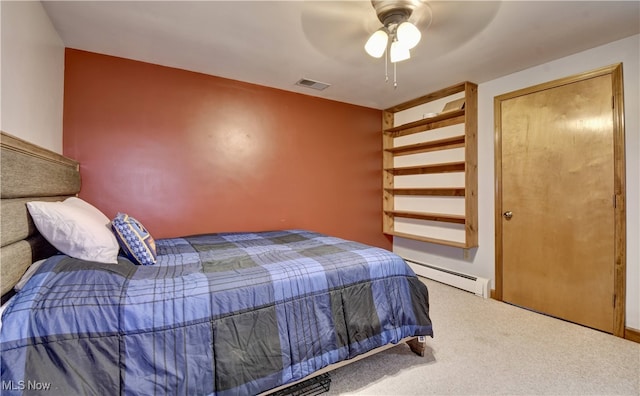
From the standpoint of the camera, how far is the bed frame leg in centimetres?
187

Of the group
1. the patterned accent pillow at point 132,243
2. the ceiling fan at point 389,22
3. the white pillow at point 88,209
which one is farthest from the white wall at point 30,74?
the ceiling fan at point 389,22

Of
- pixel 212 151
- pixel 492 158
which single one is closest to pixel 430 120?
pixel 492 158

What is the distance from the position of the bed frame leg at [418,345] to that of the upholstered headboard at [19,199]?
7.01ft

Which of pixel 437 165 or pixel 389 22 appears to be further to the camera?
pixel 437 165

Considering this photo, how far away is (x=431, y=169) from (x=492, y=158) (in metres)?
0.75

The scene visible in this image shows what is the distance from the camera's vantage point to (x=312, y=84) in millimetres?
3143

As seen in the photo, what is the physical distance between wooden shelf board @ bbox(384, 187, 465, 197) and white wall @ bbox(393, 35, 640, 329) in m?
0.24

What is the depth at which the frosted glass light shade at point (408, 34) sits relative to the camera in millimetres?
1614

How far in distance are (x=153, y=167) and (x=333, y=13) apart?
2.06 meters

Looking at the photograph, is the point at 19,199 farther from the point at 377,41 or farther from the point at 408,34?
the point at 408,34

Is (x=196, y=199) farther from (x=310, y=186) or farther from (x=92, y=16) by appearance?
(x=92, y=16)

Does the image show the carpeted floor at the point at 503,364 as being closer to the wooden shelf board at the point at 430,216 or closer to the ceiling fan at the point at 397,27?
the wooden shelf board at the point at 430,216

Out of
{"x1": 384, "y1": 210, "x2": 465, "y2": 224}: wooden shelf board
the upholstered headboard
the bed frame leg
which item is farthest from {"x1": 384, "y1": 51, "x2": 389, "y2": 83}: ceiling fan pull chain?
the upholstered headboard

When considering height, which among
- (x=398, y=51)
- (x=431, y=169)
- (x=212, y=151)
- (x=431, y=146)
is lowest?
(x=431, y=169)
